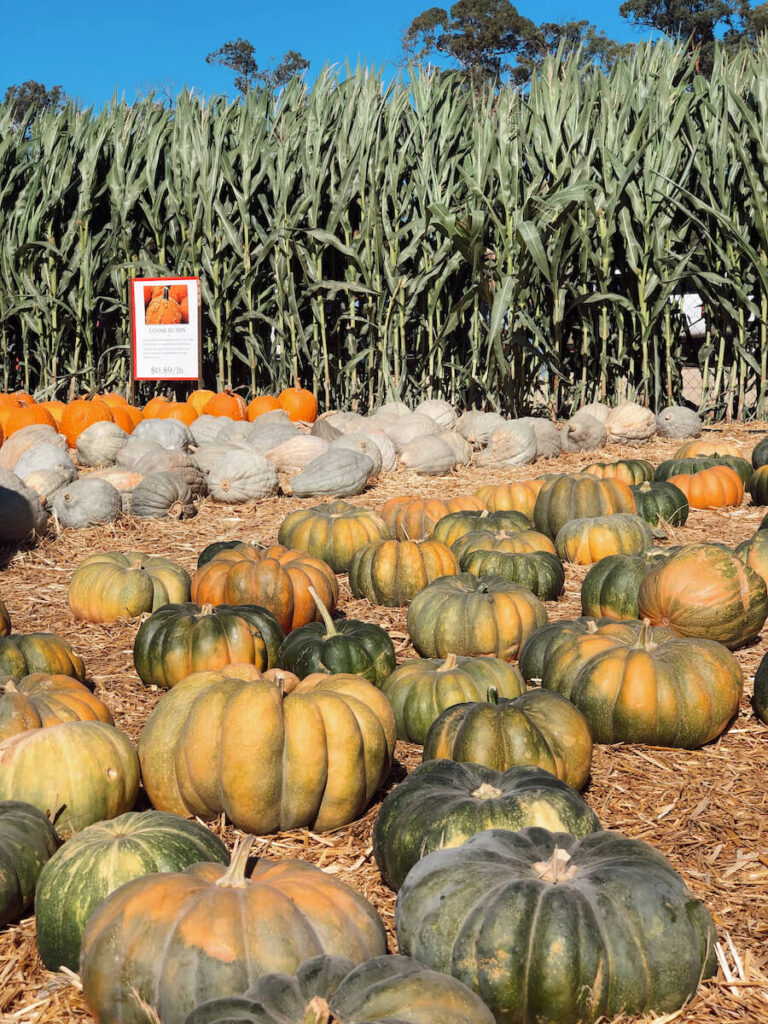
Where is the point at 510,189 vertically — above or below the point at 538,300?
above

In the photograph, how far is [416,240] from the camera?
10.9 meters

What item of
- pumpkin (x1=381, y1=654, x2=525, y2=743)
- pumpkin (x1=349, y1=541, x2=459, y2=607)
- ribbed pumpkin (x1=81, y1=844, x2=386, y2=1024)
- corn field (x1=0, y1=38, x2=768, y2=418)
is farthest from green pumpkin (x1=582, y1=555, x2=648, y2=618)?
corn field (x1=0, y1=38, x2=768, y2=418)

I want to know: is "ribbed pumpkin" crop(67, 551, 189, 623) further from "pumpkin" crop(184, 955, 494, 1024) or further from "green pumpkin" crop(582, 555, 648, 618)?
"pumpkin" crop(184, 955, 494, 1024)

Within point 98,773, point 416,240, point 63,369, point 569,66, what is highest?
point 569,66

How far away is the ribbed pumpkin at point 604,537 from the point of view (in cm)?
564

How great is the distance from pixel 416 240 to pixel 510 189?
1.12 m

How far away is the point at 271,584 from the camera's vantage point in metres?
4.73

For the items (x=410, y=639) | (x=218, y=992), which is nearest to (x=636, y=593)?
(x=410, y=639)

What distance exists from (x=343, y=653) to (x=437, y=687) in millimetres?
502

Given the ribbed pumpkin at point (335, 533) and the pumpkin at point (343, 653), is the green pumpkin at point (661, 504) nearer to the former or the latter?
the ribbed pumpkin at point (335, 533)

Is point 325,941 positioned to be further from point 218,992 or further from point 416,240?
point 416,240

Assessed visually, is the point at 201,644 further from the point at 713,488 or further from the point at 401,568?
the point at 713,488

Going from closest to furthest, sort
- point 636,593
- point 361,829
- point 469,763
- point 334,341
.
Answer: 1. point 469,763
2. point 361,829
3. point 636,593
4. point 334,341

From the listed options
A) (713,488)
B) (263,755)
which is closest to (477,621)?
(263,755)
